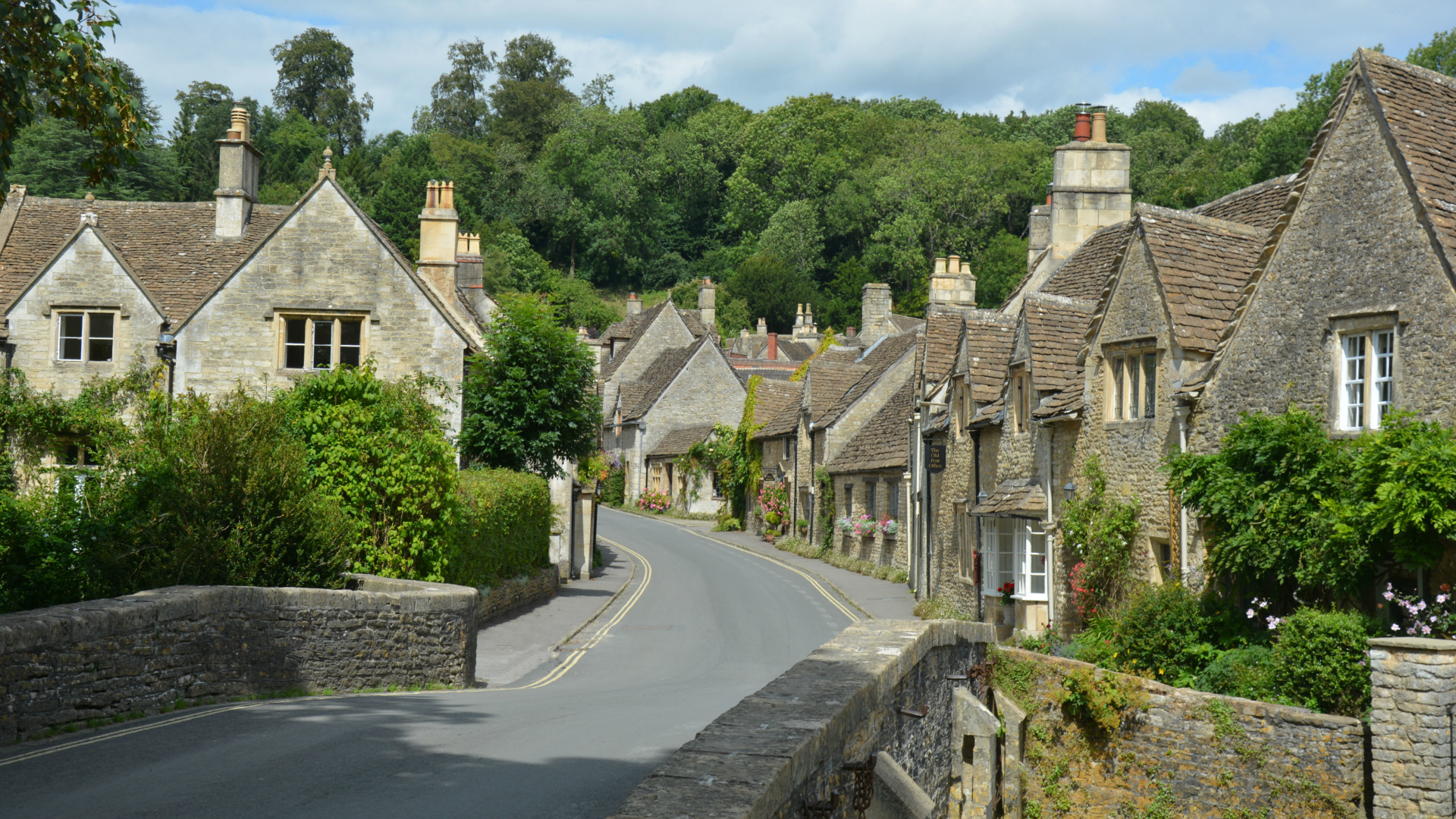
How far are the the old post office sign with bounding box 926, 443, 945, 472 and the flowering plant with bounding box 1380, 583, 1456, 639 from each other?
13.7 m

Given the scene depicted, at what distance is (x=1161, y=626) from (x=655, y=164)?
92.9 metres

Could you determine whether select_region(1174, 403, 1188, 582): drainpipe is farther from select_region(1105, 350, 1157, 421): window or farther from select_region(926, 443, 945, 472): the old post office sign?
select_region(926, 443, 945, 472): the old post office sign

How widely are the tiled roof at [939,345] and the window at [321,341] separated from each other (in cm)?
1406

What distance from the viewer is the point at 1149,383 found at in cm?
1834

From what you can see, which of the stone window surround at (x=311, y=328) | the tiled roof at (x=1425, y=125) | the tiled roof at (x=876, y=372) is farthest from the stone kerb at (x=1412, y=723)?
the tiled roof at (x=876, y=372)

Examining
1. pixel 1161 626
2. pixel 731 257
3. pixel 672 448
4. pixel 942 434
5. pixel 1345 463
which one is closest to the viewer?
pixel 1345 463

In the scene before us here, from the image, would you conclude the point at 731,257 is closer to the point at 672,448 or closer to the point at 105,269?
the point at 672,448

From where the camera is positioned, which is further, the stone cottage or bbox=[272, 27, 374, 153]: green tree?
A: bbox=[272, 27, 374, 153]: green tree

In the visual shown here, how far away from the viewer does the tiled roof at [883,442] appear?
35.0m

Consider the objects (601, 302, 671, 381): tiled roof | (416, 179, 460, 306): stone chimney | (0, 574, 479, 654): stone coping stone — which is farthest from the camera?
(601, 302, 671, 381): tiled roof

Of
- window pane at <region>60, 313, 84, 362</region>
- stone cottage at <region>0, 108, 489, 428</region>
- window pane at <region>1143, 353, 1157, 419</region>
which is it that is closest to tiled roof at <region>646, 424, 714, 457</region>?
stone cottage at <region>0, 108, 489, 428</region>

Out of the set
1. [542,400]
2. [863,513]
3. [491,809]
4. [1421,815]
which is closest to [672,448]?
[863,513]

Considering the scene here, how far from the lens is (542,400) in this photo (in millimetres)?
28172

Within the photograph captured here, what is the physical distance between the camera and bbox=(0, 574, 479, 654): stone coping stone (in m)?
9.63
